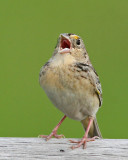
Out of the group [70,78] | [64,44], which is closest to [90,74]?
[70,78]

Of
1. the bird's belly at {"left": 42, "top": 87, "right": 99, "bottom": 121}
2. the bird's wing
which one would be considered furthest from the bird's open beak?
the bird's belly at {"left": 42, "top": 87, "right": 99, "bottom": 121}

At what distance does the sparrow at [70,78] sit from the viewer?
3682mm

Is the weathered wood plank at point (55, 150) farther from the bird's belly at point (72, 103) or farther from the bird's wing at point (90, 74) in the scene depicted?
the bird's wing at point (90, 74)

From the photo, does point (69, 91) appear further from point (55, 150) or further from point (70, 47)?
point (55, 150)

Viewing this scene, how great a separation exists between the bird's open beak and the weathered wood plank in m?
0.68

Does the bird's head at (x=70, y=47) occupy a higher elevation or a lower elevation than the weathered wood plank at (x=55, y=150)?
higher

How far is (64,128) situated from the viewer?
190 inches

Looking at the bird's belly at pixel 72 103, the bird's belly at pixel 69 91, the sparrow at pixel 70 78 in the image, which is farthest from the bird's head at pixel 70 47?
the bird's belly at pixel 72 103

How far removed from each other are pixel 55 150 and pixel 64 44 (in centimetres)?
86

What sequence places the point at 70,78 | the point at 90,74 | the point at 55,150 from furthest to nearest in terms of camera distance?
the point at 90,74
the point at 70,78
the point at 55,150

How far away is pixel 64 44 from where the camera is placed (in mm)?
3742

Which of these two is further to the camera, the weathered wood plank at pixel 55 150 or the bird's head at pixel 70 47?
the bird's head at pixel 70 47

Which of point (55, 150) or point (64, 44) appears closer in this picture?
point (55, 150)

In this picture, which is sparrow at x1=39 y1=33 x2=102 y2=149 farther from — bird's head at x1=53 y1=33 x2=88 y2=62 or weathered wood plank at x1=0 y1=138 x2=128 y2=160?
weathered wood plank at x1=0 y1=138 x2=128 y2=160
